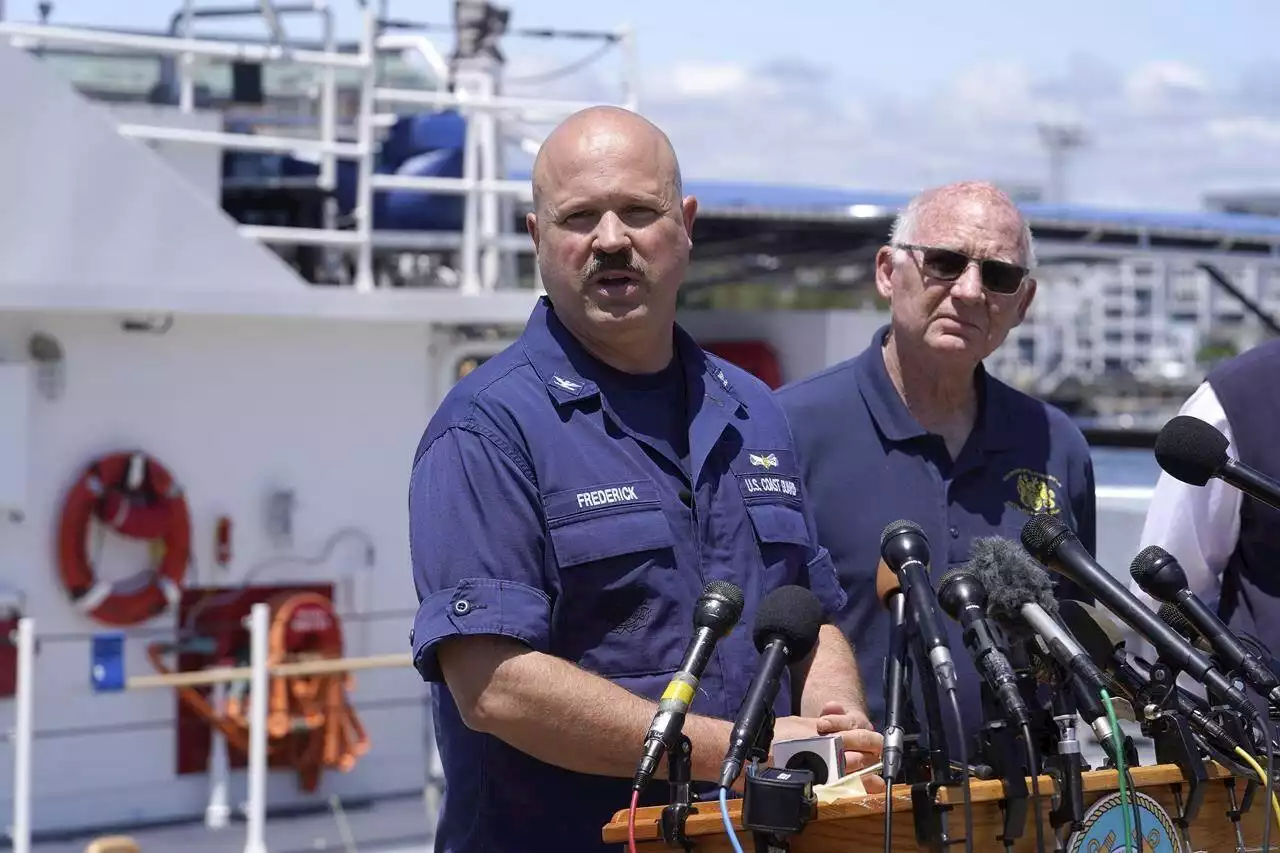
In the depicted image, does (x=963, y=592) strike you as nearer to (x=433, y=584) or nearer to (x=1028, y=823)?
(x=1028, y=823)

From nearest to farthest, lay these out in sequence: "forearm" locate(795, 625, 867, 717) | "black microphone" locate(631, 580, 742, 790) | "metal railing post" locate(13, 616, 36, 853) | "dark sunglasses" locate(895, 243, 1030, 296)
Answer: "black microphone" locate(631, 580, 742, 790) < "forearm" locate(795, 625, 867, 717) < "dark sunglasses" locate(895, 243, 1030, 296) < "metal railing post" locate(13, 616, 36, 853)

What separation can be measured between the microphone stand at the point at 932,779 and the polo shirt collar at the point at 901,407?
1.47 metres

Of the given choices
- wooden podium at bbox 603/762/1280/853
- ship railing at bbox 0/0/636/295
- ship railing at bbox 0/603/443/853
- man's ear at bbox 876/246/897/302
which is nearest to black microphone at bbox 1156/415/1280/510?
wooden podium at bbox 603/762/1280/853

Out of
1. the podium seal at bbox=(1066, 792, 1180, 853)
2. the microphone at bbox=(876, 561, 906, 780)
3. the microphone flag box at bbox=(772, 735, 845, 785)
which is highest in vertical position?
the microphone at bbox=(876, 561, 906, 780)

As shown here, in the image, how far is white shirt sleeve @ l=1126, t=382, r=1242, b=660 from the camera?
3674 mm

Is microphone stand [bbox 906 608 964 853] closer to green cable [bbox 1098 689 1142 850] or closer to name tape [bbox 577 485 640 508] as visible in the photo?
green cable [bbox 1098 689 1142 850]

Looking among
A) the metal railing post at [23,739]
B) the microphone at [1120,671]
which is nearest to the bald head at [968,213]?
the microphone at [1120,671]

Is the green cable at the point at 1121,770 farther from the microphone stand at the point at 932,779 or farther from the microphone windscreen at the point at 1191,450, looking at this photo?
the microphone windscreen at the point at 1191,450

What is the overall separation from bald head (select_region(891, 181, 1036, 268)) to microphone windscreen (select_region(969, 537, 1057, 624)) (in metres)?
1.46

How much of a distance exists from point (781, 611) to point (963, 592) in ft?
0.75

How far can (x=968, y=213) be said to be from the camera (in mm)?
3562

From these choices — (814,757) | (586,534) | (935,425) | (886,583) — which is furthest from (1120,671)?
(935,425)

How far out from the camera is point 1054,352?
433ft

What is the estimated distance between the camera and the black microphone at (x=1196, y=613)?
233 cm
